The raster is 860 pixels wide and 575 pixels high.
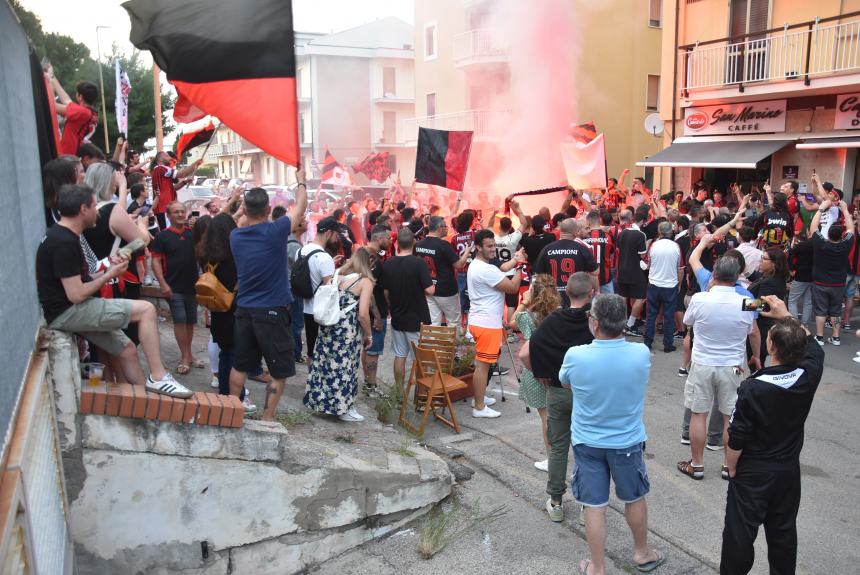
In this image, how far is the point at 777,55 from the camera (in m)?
16.1

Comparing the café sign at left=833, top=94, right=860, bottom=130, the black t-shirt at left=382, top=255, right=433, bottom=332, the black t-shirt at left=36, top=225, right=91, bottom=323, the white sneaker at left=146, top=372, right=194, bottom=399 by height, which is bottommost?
the white sneaker at left=146, top=372, right=194, bottom=399

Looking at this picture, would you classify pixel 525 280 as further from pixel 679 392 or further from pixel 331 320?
pixel 331 320

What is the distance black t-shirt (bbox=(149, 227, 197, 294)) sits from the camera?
6551mm

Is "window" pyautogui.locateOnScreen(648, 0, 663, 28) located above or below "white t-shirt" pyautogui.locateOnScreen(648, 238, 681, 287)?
above

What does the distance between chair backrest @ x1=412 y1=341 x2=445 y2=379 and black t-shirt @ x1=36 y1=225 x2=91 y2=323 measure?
3.01 m

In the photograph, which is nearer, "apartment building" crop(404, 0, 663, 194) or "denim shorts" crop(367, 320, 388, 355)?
Result: "denim shorts" crop(367, 320, 388, 355)

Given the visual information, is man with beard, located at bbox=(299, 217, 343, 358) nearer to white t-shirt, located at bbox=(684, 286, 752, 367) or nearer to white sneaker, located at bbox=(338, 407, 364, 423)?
white sneaker, located at bbox=(338, 407, 364, 423)

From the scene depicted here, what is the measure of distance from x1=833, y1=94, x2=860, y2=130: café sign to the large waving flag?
5.97 meters

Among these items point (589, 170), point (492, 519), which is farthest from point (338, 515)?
point (589, 170)

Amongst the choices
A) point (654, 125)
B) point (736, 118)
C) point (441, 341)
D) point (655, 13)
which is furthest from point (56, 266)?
point (655, 13)

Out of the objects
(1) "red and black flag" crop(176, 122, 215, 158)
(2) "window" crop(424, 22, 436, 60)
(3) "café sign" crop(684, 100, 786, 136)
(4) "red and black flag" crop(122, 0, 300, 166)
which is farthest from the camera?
(2) "window" crop(424, 22, 436, 60)

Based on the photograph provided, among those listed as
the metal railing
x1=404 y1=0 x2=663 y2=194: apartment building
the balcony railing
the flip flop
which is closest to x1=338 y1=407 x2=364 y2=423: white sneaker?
the flip flop

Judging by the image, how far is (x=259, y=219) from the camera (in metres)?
4.92

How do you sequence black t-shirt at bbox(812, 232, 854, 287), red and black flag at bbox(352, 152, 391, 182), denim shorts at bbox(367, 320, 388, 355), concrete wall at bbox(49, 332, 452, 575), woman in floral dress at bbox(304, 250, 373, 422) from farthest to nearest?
1. red and black flag at bbox(352, 152, 391, 182)
2. black t-shirt at bbox(812, 232, 854, 287)
3. denim shorts at bbox(367, 320, 388, 355)
4. woman in floral dress at bbox(304, 250, 373, 422)
5. concrete wall at bbox(49, 332, 452, 575)
